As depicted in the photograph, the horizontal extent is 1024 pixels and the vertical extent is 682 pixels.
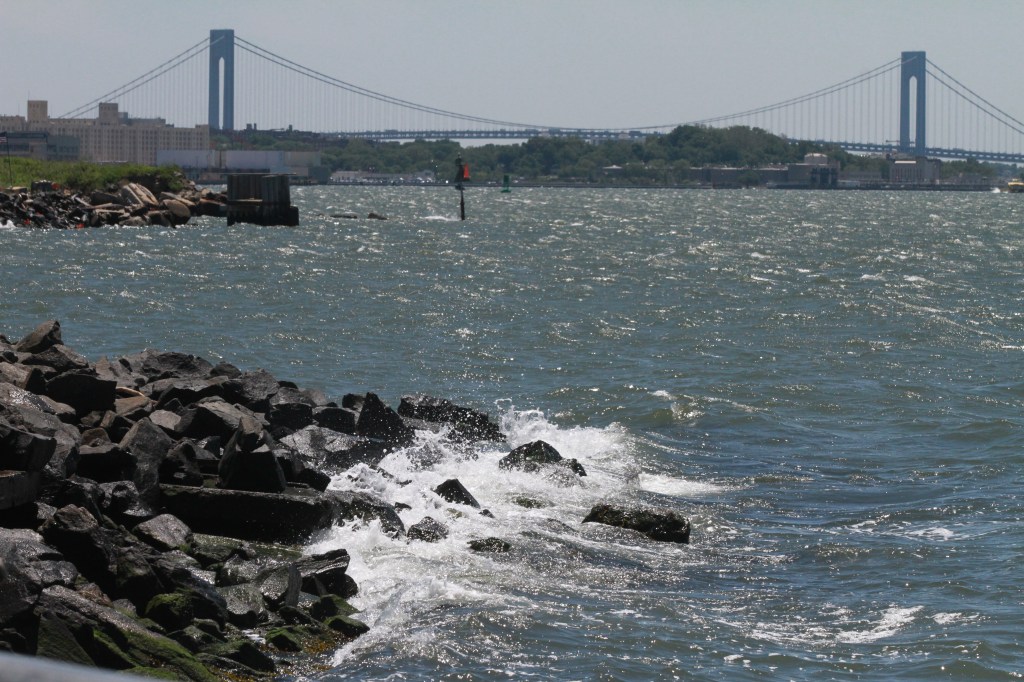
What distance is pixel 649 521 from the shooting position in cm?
1168

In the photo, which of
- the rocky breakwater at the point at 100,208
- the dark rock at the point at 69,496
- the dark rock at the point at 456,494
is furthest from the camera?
the rocky breakwater at the point at 100,208

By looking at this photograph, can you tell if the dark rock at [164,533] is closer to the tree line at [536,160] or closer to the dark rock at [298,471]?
the dark rock at [298,471]

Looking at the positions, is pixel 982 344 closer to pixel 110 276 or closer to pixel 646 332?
pixel 646 332

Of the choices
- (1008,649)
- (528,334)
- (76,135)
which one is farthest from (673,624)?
(76,135)

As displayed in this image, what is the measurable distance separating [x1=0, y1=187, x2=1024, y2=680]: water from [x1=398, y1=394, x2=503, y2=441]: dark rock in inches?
16.9

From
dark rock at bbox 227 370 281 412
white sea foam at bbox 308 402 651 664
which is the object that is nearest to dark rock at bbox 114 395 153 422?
dark rock at bbox 227 370 281 412

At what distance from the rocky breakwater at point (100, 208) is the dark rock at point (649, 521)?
42931 mm

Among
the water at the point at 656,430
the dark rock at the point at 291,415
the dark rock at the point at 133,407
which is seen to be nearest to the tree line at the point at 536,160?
the water at the point at 656,430

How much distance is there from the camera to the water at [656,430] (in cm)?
905

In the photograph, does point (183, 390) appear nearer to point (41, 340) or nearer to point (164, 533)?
point (41, 340)

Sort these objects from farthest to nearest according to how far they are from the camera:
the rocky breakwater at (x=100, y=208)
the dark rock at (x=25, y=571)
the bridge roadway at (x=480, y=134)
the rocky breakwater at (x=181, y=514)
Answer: the bridge roadway at (x=480, y=134) < the rocky breakwater at (x=100, y=208) < the rocky breakwater at (x=181, y=514) < the dark rock at (x=25, y=571)

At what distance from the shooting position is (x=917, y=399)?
19875mm

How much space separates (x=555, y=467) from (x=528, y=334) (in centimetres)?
1208

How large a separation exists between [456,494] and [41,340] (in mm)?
4068
